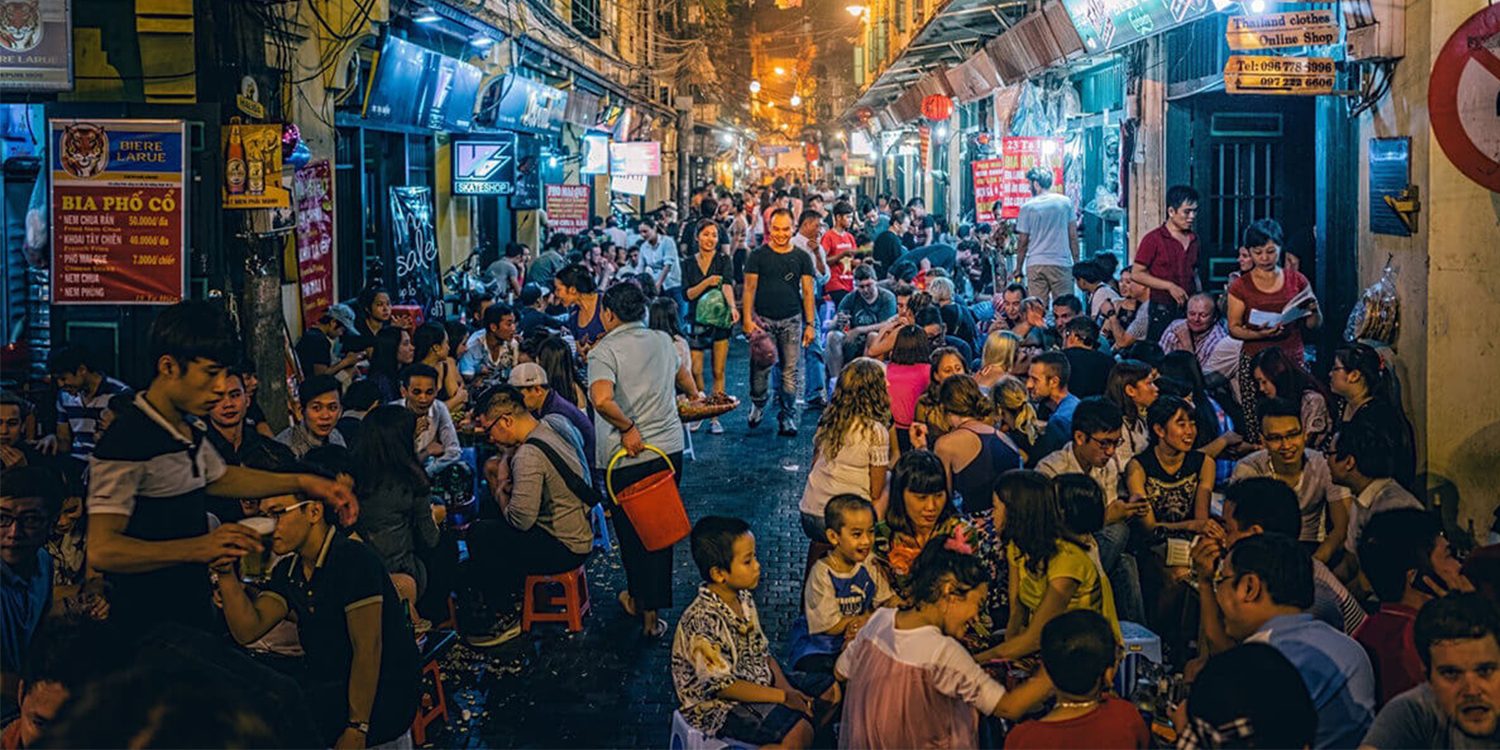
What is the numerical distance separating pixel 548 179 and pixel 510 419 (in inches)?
724

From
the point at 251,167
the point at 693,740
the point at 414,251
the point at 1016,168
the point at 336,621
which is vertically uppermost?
the point at 1016,168

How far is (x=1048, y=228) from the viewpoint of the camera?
15.5 metres

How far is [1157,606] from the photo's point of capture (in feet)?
23.0

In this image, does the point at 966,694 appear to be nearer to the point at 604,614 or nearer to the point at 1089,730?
the point at 1089,730

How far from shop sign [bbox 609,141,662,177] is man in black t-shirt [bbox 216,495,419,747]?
23.3 meters

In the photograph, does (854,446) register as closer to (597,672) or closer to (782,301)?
(597,672)

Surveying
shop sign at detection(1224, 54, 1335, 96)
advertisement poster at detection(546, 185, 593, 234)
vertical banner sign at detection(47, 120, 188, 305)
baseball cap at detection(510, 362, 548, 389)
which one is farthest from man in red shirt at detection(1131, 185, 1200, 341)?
advertisement poster at detection(546, 185, 593, 234)

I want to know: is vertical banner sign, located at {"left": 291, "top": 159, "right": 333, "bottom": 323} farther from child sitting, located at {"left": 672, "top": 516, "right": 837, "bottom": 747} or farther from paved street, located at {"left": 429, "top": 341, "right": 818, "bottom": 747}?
child sitting, located at {"left": 672, "top": 516, "right": 837, "bottom": 747}

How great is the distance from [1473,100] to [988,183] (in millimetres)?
11440

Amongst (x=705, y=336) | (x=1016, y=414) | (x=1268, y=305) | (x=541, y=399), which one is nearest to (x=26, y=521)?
(x=541, y=399)

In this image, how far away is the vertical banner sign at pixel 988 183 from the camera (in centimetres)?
A: 1820

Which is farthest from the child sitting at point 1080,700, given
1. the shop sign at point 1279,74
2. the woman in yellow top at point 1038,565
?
the shop sign at point 1279,74

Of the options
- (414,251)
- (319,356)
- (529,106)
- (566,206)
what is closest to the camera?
(319,356)

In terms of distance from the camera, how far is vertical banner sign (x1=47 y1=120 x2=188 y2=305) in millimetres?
9391
